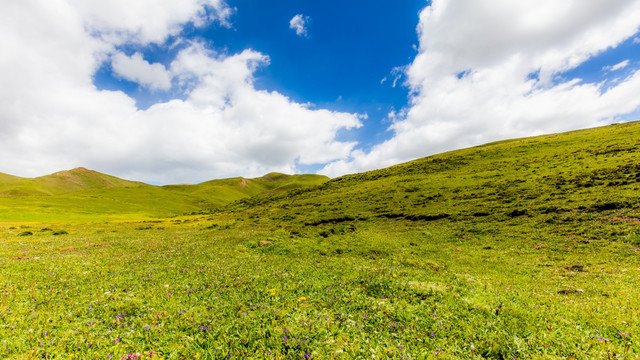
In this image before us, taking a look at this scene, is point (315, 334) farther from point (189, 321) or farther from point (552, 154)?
point (552, 154)

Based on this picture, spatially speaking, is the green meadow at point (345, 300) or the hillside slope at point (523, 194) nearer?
the green meadow at point (345, 300)

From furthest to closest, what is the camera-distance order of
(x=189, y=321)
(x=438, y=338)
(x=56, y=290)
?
1. (x=56, y=290)
2. (x=189, y=321)
3. (x=438, y=338)

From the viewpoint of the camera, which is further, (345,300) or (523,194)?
(523,194)

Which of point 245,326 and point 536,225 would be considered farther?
point 536,225

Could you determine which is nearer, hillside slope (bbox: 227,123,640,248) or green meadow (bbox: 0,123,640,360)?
green meadow (bbox: 0,123,640,360)

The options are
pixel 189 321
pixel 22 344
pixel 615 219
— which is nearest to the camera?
pixel 22 344

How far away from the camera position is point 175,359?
6707 millimetres

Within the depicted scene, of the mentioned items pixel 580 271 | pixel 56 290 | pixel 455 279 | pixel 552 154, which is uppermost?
pixel 552 154

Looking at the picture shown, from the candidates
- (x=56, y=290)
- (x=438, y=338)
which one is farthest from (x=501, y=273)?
(x=56, y=290)

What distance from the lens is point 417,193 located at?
64.9 meters

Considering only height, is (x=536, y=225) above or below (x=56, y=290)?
below

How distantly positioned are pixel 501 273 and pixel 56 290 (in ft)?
89.4

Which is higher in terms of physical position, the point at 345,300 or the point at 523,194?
the point at 523,194

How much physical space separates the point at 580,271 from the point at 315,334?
22.8m
